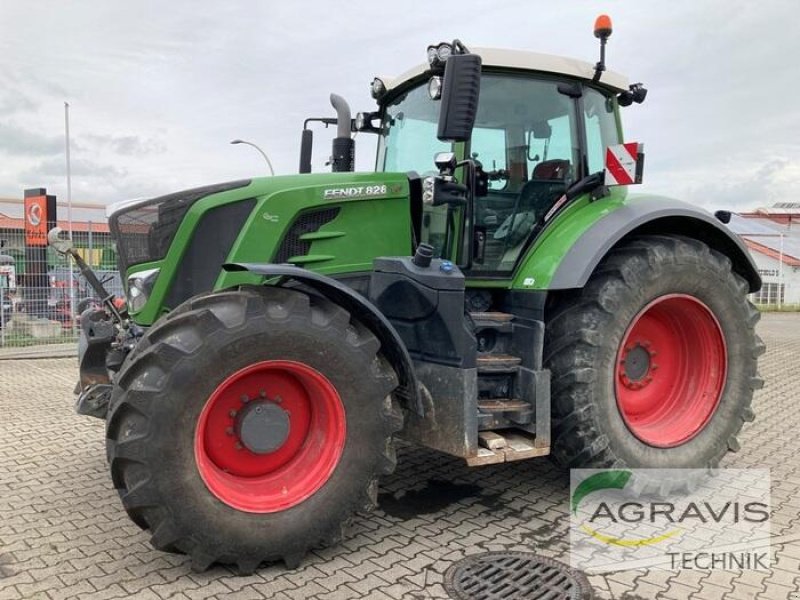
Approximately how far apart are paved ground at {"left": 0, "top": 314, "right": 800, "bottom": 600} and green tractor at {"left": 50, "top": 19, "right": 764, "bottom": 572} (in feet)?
0.65

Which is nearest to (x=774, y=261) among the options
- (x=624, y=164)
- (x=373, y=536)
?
(x=624, y=164)

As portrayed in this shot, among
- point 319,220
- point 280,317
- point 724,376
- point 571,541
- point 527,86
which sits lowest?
point 571,541

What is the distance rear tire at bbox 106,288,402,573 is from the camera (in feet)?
9.80

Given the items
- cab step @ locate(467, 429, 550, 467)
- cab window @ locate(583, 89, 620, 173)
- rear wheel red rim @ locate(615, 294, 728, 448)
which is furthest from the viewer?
cab window @ locate(583, 89, 620, 173)

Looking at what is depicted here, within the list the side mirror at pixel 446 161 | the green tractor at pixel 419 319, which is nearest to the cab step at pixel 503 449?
the green tractor at pixel 419 319

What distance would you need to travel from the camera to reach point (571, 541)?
369 centimetres

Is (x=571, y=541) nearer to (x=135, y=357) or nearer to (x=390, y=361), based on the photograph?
(x=390, y=361)

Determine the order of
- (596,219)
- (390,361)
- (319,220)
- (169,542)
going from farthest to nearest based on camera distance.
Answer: (596,219) → (319,220) → (390,361) → (169,542)

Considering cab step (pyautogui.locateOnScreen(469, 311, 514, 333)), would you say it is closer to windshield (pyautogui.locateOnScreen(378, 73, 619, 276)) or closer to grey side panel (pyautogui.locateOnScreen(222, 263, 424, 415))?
windshield (pyautogui.locateOnScreen(378, 73, 619, 276))

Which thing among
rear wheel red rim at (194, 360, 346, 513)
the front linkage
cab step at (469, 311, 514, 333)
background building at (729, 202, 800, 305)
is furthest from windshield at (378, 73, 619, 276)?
background building at (729, 202, 800, 305)

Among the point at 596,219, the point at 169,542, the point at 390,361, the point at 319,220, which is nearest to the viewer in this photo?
the point at 169,542

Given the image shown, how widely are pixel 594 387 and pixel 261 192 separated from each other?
2.22 m

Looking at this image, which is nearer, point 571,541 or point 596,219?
point 571,541

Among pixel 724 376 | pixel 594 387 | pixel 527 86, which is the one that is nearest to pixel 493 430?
pixel 594 387
